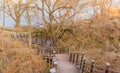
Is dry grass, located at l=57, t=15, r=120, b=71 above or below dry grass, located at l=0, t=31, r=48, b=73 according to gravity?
above

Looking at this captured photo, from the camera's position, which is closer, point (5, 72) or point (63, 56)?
point (5, 72)

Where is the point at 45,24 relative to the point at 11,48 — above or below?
above

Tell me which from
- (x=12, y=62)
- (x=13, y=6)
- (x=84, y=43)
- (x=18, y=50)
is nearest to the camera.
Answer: (x=12, y=62)

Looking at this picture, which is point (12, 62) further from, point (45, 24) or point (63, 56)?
point (45, 24)

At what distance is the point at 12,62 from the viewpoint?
15.4m

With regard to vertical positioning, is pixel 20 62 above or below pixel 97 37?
below

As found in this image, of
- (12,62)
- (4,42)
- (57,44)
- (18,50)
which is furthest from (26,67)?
(57,44)

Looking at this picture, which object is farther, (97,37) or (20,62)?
(97,37)

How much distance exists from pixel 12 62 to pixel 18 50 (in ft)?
4.50

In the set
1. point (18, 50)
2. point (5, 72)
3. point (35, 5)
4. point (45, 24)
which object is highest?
point (35, 5)

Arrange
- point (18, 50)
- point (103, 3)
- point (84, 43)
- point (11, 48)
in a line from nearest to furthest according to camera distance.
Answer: point (18, 50) < point (11, 48) < point (84, 43) < point (103, 3)

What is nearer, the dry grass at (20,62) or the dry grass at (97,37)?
the dry grass at (20,62)

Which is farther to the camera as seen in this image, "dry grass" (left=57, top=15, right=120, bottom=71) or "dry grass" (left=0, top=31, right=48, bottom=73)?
"dry grass" (left=57, top=15, right=120, bottom=71)

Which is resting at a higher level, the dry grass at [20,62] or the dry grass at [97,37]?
the dry grass at [97,37]
